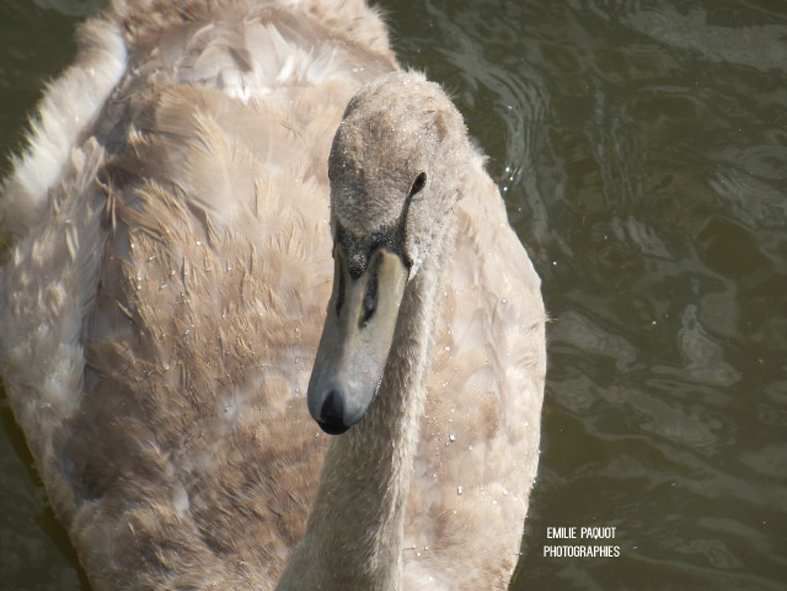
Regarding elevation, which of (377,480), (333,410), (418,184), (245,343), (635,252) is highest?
(418,184)

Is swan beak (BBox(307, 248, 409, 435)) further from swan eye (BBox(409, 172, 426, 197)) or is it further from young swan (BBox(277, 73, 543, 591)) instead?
swan eye (BBox(409, 172, 426, 197))

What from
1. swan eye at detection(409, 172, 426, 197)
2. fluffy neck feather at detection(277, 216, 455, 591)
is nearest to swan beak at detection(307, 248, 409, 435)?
swan eye at detection(409, 172, 426, 197)

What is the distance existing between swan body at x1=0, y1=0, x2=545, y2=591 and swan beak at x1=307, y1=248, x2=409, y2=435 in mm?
397

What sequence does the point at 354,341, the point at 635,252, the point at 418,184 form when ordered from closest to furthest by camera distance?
the point at 354,341 < the point at 418,184 < the point at 635,252

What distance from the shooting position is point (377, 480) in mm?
4246

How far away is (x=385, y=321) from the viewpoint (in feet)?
12.2

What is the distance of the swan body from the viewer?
437cm

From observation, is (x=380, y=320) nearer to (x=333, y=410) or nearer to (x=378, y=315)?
(x=378, y=315)

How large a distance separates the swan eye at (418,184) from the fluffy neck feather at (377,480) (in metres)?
0.23

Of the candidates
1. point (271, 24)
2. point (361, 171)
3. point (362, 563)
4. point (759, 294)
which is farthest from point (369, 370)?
point (759, 294)

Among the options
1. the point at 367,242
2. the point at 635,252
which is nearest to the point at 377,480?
the point at 367,242

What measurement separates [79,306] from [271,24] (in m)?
1.49

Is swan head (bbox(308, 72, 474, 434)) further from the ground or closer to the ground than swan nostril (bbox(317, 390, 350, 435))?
further from the ground

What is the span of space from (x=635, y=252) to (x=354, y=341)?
369 centimetres
